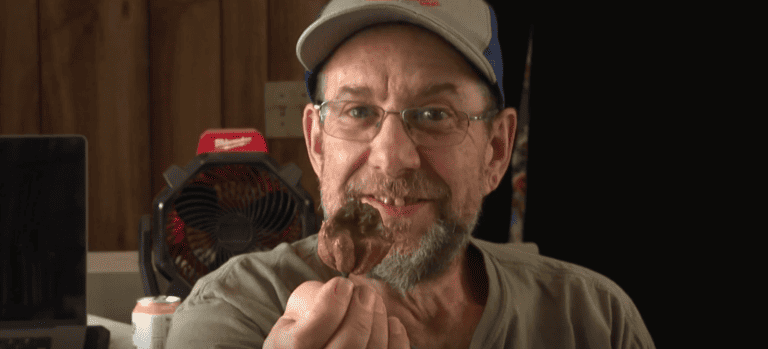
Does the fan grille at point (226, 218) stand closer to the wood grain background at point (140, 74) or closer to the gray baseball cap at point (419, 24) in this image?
the gray baseball cap at point (419, 24)

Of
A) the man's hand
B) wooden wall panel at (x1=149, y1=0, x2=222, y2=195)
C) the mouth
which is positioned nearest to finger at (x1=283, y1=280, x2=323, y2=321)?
the man's hand

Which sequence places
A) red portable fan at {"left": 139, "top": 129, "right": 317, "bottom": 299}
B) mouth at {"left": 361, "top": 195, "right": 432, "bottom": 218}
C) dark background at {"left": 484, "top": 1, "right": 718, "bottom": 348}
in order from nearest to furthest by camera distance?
mouth at {"left": 361, "top": 195, "right": 432, "bottom": 218} → red portable fan at {"left": 139, "top": 129, "right": 317, "bottom": 299} → dark background at {"left": 484, "top": 1, "right": 718, "bottom": 348}

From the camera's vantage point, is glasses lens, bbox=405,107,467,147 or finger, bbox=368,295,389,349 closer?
finger, bbox=368,295,389,349

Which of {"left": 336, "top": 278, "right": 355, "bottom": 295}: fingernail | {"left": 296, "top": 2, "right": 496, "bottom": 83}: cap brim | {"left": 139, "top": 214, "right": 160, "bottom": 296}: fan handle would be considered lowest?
{"left": 139, "top": 214, "right": 160, "bottom": 296}: fan handle

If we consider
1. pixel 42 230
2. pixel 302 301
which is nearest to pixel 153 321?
pixel 42 230

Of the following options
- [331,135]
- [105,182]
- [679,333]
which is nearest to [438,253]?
[331,135]

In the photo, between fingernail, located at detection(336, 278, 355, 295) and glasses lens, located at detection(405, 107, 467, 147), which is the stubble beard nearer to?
glasses lens, located at detection(405, 107, 467, 147)

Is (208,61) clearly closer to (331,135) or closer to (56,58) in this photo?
(56,58)

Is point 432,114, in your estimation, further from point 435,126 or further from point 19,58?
point 19,58
